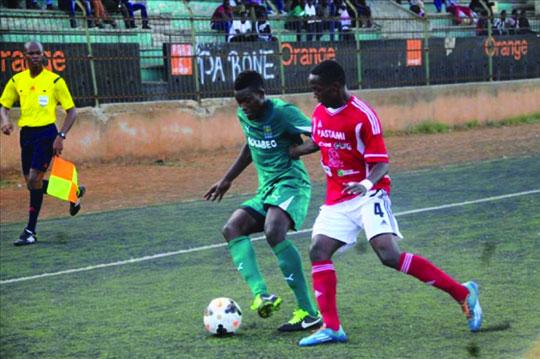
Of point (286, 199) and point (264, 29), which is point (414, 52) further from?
point (286, 199)

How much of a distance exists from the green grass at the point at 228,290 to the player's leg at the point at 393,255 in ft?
0.75

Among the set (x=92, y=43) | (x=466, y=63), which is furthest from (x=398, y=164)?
(x=466, y=63)

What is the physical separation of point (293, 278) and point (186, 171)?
39.2 ft

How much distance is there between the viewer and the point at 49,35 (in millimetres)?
18875

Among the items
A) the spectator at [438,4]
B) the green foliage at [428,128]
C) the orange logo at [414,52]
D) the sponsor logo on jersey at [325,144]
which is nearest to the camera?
the sponsor logo on jersey at [325,144]

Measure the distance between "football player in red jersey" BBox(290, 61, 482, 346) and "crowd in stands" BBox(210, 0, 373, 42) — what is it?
15.3 m

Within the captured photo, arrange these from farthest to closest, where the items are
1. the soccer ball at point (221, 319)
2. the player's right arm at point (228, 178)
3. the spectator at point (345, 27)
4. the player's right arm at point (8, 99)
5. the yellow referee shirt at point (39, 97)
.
Result: the spectator at point (345, 27) < the player's right arm at point (8, 99) < the yellow referee shirt at point (39, 97) < the player's right arm at point (228, 178) < the soccer ball at point (221, 319)

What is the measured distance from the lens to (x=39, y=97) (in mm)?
11977

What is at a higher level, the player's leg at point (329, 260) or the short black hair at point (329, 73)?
the short black hair at point (329, 73)

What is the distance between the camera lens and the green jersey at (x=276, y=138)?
7324 mm

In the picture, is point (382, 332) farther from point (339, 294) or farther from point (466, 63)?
point (466, 63)

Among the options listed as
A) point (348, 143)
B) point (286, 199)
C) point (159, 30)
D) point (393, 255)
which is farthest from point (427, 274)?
point (159, 30)

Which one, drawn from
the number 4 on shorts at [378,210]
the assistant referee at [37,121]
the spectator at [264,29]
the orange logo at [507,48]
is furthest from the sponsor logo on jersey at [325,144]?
the orange logo at [507,48]

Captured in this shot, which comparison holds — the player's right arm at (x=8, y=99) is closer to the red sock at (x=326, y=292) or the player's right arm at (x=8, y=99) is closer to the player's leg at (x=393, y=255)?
the red sock at (x=326, y=292)
